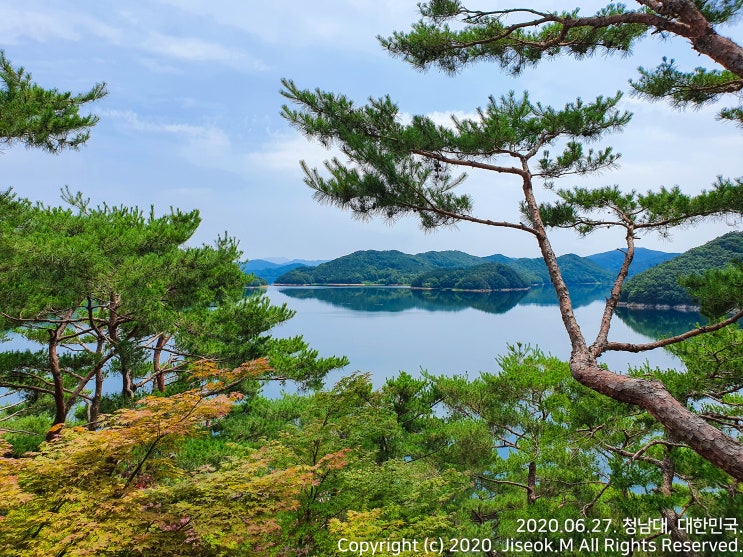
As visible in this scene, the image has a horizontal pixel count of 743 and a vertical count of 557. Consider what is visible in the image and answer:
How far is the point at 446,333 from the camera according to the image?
109 ft

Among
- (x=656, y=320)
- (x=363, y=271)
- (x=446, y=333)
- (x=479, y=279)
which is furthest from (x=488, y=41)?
(x=363, y=271)

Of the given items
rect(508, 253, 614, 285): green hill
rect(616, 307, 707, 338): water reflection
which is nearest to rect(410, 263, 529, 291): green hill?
rect(508, 253, 614, 285): green hill

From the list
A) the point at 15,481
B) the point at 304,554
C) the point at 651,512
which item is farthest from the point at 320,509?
the point at 651,512

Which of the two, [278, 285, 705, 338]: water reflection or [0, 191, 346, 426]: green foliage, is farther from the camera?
[278, 285, 705, 338]: water reflection

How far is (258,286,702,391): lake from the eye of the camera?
2128cm

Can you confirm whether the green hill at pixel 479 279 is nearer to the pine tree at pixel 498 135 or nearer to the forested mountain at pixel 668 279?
the forested mountain at pixel 668 279

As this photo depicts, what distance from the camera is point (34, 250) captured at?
417cm

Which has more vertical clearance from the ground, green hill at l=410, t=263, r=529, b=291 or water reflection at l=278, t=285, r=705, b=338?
green hill at l=410, t=263, r=529, b=291

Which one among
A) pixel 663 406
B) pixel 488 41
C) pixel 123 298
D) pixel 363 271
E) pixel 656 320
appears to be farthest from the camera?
pixel 363 271

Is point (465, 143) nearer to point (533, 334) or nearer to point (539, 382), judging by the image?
point (539, 382)

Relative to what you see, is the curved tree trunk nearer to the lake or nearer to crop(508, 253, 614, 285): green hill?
the lake

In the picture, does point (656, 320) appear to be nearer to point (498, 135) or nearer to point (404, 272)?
point (498, 135)

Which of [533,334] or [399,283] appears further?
[399,283]

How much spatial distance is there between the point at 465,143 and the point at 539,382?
161 inches
